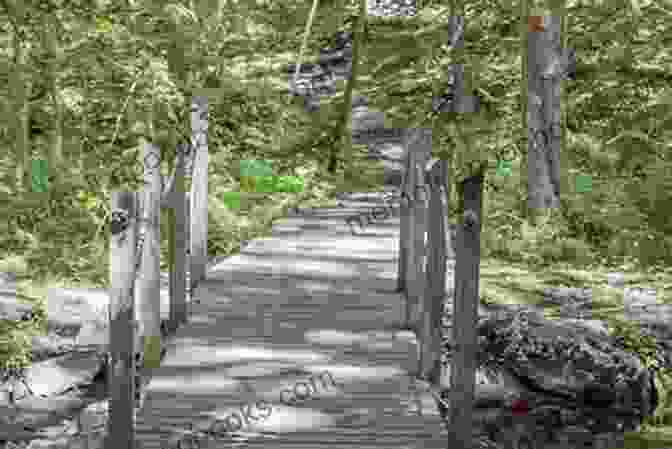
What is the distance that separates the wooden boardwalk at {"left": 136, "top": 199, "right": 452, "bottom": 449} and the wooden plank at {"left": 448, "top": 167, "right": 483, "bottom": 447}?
274 millimetres

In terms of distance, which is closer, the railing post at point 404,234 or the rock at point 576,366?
the rock at point 576,366

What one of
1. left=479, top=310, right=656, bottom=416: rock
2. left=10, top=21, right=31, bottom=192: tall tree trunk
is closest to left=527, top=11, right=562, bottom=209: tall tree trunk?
left=479, top=310, right=656, bottom=416: rock

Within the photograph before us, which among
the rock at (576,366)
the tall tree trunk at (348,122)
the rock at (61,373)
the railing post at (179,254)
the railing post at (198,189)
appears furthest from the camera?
the tall tree trunk at (348,122)

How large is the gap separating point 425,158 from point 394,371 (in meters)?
1.85

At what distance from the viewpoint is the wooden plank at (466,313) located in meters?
4.85

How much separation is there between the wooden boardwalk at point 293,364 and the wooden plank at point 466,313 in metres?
0.27

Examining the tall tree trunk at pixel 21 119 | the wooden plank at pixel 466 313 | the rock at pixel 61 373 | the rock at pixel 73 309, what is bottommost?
the rock at pixel 61 373

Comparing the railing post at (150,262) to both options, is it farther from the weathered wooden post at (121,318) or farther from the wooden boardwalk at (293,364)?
the weathered wooden post at (121,318)

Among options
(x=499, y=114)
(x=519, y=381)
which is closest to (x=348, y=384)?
Result: (x=519, y=381)

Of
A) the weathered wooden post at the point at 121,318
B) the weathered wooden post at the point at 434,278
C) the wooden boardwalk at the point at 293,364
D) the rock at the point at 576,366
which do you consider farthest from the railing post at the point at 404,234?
the weathered wooden post at the point at 121,318

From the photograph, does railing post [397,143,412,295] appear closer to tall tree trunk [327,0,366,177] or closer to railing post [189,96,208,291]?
railing post [189,96,208,291]

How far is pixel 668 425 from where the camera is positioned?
7164 millimetres

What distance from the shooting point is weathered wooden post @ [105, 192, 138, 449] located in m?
4.70

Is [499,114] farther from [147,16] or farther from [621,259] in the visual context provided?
[147,16]
